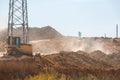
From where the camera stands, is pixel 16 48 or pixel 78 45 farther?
pixel 78 45

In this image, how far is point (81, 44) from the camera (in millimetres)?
69750

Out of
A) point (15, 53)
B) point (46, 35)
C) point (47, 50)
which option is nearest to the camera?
point (15, 53)

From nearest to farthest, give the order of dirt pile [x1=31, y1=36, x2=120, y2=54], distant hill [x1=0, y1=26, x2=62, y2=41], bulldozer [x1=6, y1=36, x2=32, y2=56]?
1. bulldozer [x1=6, y1=36, x2=32, y2=56]
2. dirt pile [x1=31, y1=36, x2=120, y2=54]
3. distant hill [x1=0, y1=26, x2=62, y2=41]

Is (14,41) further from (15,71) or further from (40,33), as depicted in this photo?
(40,33)

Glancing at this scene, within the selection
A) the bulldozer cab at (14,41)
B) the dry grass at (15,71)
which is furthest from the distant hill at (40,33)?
the dry grass at (15,71)

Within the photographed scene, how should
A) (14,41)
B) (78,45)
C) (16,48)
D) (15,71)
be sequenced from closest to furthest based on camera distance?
(15,71), (16,48), (14,41), (78,45)

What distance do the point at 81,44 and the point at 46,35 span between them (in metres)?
28.3

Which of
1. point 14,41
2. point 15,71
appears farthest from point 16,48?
point 15,71

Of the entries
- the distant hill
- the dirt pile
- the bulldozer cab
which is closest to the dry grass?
the bulldozer cab

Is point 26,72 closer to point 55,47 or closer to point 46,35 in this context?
point 55,47

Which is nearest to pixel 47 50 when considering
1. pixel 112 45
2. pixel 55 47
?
pixel 55 47

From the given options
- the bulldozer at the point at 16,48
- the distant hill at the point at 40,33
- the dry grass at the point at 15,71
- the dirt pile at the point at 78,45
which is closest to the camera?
the dry grass at the point at 15,71

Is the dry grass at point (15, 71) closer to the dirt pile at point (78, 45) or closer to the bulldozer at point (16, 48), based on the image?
the bulldozer at point (16, 48)

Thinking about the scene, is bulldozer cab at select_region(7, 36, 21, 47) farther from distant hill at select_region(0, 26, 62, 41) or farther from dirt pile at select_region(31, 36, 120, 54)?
distant hill at select_region(0, 26, 62, 41)
